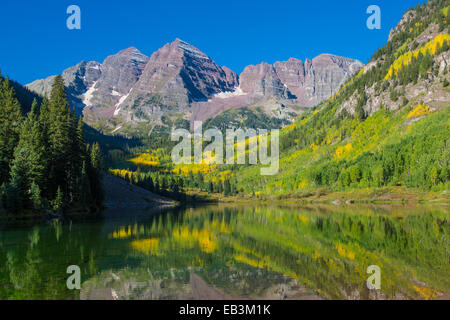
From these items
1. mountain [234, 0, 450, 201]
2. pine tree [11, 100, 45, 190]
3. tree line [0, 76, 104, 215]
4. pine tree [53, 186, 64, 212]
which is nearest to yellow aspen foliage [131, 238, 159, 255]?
tree line [0, 76, 104, 215]

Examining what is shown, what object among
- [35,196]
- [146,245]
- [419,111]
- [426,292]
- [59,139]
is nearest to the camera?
[426,292]

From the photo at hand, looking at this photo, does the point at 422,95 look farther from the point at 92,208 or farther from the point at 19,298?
the point at 19,298

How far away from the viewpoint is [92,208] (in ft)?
311

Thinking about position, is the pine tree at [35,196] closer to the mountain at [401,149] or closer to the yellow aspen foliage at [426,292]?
the yellow aspen foliage at [426,292]

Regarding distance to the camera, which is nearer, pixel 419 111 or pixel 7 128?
pixel 7 128

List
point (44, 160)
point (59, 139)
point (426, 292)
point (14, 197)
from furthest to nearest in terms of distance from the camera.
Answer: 1. point (59, 139)
2. point (44, 160)
3. point (14, 197)
4. point (426, 292)

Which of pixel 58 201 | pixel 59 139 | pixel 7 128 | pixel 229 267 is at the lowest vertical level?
pixel 229 267

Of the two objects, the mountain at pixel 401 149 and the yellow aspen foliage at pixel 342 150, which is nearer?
the mountain at pixel 401 149

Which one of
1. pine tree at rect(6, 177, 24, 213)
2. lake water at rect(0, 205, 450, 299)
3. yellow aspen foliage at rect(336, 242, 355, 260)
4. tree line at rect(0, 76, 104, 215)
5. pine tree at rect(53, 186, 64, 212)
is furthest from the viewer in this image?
pine tree at rect(53, 186, 64, 212)

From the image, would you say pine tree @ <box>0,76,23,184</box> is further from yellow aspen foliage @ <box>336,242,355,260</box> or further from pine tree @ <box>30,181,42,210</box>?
yellow aspen foliage @ <box>336,242,355,260</box>

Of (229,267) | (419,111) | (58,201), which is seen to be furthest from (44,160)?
(419,111)

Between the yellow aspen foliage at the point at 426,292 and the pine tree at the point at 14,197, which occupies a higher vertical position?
the pine tree at the point at 14,197

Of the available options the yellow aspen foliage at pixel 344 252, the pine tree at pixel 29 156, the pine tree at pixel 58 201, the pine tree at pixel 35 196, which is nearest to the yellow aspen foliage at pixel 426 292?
the yellow aspen foliage at pixel 344 252

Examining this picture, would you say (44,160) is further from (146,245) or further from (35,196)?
(146,245)
